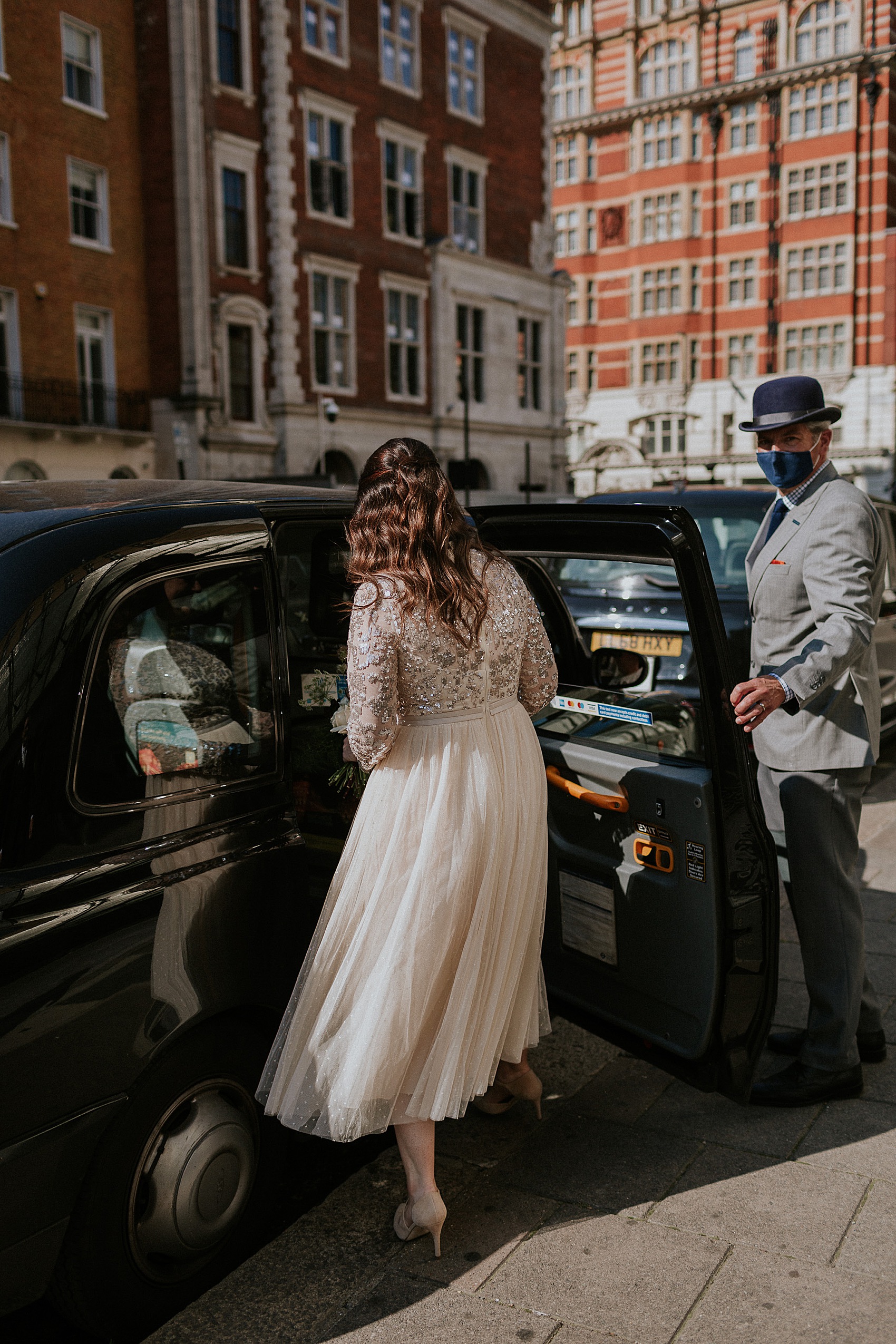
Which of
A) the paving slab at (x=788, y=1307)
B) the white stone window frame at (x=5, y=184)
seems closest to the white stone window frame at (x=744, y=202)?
the white stone window frame at (x=5, y=184)

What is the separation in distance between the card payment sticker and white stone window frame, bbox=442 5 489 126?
106 feet

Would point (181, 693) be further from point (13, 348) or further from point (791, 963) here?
point (13, 348)

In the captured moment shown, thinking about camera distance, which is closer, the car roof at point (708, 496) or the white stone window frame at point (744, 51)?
the car roof at point (708, 496)

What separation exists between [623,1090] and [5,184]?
22920mm

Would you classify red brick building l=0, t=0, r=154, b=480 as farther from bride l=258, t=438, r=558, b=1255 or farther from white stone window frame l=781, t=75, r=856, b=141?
white stone window frame l=781, t=75, r=856, b=141

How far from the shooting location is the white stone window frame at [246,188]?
24781 millimetres

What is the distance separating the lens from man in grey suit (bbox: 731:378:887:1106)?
3051mm

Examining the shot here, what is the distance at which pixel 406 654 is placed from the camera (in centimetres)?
244

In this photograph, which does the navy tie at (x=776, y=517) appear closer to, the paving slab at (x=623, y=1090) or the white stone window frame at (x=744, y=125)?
the paving slab at (x=623, y=1090)

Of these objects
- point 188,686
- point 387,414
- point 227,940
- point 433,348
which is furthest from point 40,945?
point 433,348

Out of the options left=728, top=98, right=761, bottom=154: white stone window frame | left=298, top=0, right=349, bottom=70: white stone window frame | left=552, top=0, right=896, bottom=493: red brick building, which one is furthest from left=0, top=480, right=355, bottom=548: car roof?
left=728, top=98, right=761, bottom=154: white stone window frame

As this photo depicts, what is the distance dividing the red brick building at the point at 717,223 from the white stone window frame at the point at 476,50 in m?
17.3

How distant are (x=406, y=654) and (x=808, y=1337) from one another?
1.66 metres

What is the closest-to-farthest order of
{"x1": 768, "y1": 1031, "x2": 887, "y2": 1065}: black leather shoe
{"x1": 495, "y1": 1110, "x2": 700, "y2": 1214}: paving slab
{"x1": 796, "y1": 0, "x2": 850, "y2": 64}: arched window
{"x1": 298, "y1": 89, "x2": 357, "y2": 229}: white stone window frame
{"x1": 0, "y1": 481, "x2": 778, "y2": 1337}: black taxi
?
{"x1": 0, "y1": 481, "x2": 778, "y2": 1337}: black taxi < {"x1": 495, "y1": 1110, "x2": 700, "y2": 1214}: paving slab < {"x1": 768, "y1": 1031, "x2": 887, "y2": 1065}: black leather shoe < {"x1": 298, "y1": 89, "x2": 357, "y2": 229}: white stone window frame < {"x1": 796, "y1": 0, "x2": 850, "y2": 64}: arched window
